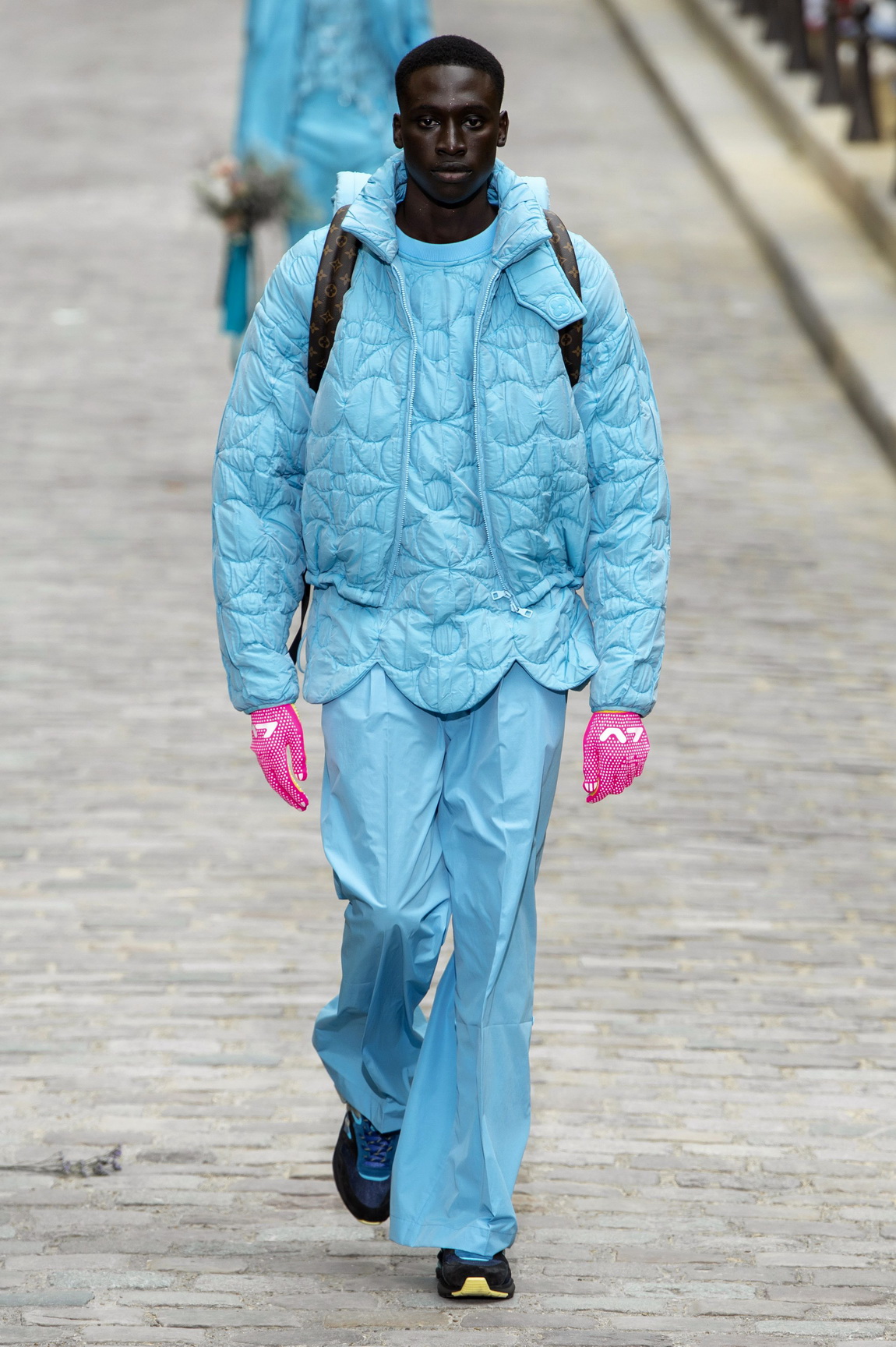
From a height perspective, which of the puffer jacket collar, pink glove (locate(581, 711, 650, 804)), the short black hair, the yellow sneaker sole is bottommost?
the yellow sneaker sole

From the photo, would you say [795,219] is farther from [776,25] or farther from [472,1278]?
[472,1278]

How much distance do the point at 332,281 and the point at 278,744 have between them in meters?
0.83

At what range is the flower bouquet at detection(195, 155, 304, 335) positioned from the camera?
8.50 m

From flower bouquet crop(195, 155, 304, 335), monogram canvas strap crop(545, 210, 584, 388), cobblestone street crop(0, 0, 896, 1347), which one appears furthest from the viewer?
flower bouquet crop(195, 155, 304, 335)

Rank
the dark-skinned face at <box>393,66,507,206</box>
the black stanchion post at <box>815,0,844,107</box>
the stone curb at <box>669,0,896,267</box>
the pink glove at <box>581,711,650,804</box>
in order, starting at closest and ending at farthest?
1. the dark-skinned face at <box>393,66,507,206</box>
2. the pink glove at <box>581,711,650,804</box>
3. the stone curb at <box>669,0,896,267</box>
4. the black stanchion post at <box>815,0,844,107</box>

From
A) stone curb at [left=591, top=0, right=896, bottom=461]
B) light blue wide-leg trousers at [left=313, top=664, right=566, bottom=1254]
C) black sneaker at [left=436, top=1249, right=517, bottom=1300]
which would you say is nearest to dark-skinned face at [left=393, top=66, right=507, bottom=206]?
light blue wide-leg trousers at [left=313, top=664, right=566, bottom=1254]

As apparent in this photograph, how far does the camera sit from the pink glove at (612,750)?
12.4 feet

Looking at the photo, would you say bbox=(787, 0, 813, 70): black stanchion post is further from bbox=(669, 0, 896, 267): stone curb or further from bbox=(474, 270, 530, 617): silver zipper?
bbox=(474, 270, 530, 617): silver zipper

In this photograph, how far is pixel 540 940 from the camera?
221 inches

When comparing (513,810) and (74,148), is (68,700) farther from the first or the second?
(74,148)

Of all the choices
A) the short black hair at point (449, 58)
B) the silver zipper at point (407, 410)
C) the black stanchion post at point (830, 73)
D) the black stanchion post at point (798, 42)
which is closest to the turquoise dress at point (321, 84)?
the short black hair at point (449, 58)

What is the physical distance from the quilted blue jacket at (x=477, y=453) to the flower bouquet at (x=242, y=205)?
4.89m

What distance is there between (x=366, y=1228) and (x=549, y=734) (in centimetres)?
116

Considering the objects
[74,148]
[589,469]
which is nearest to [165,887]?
[589,469]
